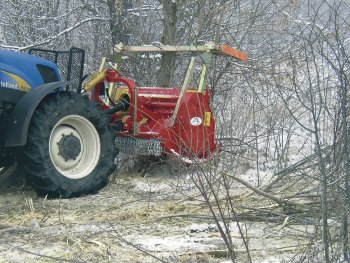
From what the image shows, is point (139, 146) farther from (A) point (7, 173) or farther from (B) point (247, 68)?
(B) point (247, 68)

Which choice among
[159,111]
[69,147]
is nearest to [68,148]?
[69,147]

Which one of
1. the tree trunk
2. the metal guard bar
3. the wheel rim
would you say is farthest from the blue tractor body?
the tree trunk

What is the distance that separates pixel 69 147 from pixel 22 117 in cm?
70

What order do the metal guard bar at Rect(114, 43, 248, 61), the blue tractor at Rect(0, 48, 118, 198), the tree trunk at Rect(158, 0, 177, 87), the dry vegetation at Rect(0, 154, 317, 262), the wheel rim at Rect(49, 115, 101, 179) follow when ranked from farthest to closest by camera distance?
the tree trunk at Rect(158, 0, 177, 87)
the metal guard bar at Rect(114, 43, 248, 61)
the wheel rim at Rect(49, 115, 101, 179)
the blue tractor at Rect(0, 48, 118, 198)
the dry vegetation at Rect(0, 154, 317, 262)

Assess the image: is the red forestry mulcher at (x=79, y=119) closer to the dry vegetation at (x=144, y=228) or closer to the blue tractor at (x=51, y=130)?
the blue tractor at (x=51, y=130)

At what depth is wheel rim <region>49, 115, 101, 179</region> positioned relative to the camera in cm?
644

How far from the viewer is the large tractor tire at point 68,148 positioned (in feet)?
20.0

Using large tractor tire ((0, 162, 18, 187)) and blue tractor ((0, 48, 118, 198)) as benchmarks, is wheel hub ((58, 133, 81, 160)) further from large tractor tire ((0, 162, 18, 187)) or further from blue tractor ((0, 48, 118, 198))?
large tractor tire ((0, 162, 18, 187))

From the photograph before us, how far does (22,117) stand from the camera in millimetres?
5953

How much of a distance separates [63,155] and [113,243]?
2231 mm

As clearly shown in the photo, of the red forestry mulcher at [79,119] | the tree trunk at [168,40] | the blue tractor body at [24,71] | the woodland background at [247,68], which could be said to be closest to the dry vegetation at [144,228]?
the woodland background at [247,68]

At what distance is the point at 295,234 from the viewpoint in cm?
445

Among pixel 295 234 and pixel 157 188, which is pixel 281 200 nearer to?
pixel 295 234

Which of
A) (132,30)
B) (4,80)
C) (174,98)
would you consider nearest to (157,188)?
(174,98)
